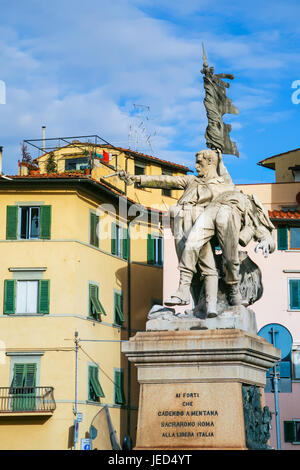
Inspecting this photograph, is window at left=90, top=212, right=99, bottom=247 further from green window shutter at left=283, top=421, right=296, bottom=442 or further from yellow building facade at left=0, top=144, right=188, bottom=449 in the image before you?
green window shutter at left=283, top=421, right=296, bottom=442

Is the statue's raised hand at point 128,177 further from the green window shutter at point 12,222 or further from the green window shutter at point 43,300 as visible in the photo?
the green window shutter at point 12,222

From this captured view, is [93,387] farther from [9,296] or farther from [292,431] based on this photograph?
[292,431]

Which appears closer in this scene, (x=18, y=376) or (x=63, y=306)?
(x=18, y=376)

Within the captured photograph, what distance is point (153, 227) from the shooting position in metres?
53.3

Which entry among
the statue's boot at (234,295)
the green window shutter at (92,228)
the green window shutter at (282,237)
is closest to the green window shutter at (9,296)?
the green window shutter at (92,228)

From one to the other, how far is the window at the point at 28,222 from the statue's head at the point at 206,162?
31895 millimetres

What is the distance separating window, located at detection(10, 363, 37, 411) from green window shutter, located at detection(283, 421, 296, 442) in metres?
10.9

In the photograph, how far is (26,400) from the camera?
1697 inches

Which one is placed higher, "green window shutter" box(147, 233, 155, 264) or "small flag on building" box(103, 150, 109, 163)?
"small flag on building" box(103, 150, 109, 163)

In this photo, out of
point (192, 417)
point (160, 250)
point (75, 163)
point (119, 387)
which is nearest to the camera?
point (192, 417)

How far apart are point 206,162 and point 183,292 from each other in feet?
6.61

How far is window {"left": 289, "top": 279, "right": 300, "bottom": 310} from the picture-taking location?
156ft

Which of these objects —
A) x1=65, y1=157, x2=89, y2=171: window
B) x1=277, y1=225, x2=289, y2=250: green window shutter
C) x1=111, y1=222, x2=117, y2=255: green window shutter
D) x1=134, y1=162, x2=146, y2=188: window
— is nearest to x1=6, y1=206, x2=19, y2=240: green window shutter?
x1=111, y1=222, x2=117, y2=255: green window shutter

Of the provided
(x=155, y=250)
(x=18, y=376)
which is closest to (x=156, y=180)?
(x=18, y=376)
